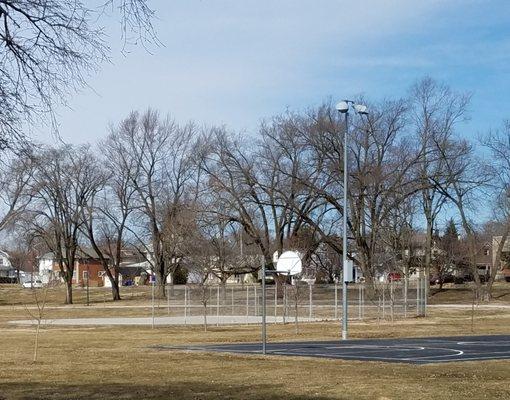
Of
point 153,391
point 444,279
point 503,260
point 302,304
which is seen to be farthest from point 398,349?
point 503,260

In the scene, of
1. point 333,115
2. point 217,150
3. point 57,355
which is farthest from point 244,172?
point 57,355

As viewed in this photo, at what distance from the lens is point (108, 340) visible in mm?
29609

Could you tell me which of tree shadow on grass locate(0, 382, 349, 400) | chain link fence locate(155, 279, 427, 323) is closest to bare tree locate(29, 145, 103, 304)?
chain link fence locate(155, 279, 427, 323)

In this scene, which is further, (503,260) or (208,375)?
(503,260)

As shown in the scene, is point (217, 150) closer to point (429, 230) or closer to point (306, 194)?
point (306, 194)

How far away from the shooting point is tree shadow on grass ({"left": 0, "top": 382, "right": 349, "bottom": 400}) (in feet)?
40.9

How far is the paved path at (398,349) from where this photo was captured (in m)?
20.4

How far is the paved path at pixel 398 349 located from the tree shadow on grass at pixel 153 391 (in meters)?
6.46

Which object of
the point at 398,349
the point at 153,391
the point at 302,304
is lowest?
the point at 302,304

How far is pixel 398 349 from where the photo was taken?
2320 cm

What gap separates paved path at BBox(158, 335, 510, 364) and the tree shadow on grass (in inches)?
255

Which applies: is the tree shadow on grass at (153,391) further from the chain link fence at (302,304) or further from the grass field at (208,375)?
the chain link fence at (302,304)

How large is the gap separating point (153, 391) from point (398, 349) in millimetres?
11496

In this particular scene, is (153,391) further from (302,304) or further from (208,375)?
(302,304)
